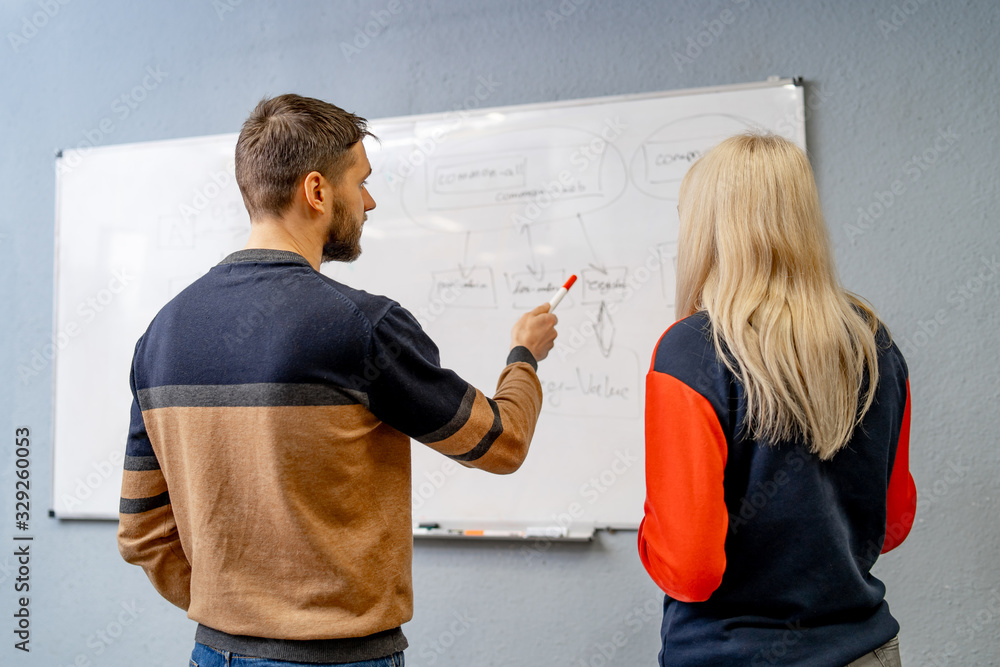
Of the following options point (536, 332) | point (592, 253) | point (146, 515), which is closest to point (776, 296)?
point (536, 332)

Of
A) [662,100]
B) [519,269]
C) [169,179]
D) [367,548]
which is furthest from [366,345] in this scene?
[169,179]

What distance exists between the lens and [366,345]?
0.77 metres

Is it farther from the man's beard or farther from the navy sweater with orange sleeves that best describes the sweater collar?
the navy sweater with orange sleeves

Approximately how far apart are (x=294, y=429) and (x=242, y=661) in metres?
0.27

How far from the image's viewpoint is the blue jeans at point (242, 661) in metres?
0.77

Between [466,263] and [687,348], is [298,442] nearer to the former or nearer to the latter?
[687,348]

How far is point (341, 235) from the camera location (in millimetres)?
913

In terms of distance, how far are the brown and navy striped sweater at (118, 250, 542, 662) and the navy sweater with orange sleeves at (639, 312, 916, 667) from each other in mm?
211

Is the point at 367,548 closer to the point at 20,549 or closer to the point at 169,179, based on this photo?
the point at 169,179

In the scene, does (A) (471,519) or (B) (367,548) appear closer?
(B) (367,548)

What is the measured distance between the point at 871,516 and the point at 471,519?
111 centimetres

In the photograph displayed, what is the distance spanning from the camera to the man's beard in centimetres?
90

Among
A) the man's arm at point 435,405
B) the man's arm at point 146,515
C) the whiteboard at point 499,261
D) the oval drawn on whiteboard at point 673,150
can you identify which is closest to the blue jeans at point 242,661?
the man's arm at point 146,515

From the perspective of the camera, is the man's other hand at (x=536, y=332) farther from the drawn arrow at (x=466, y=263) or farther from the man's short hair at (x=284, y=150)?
the drawn arrow at (x=466, y=263)
